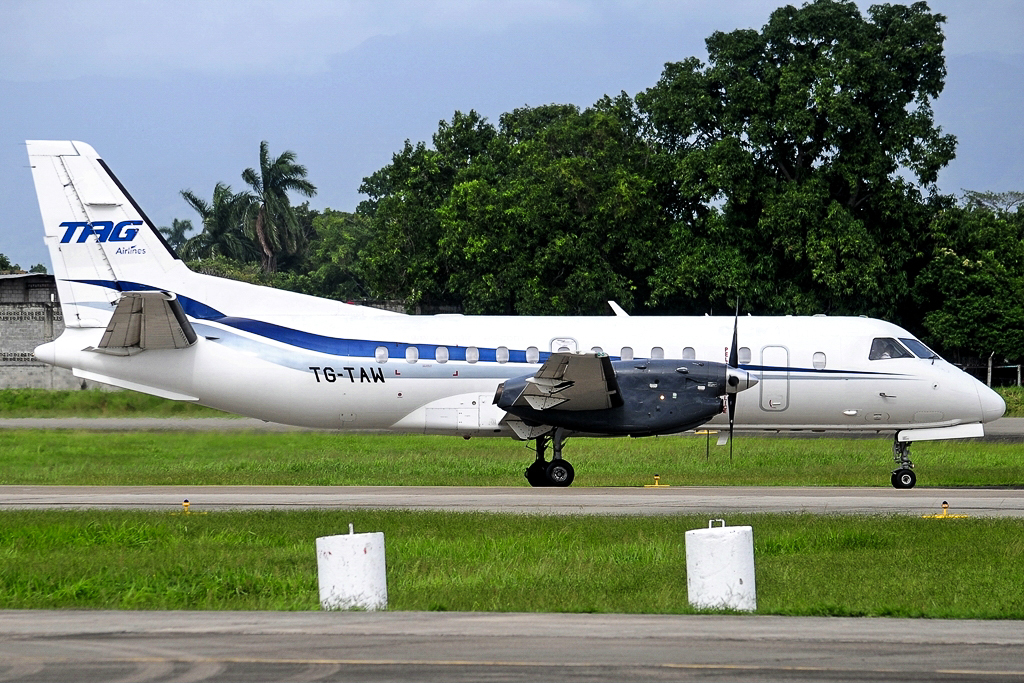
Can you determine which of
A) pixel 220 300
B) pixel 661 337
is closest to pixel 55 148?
pixel 220 300

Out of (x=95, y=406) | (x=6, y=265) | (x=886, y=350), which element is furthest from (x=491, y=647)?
(x=6, y=265)

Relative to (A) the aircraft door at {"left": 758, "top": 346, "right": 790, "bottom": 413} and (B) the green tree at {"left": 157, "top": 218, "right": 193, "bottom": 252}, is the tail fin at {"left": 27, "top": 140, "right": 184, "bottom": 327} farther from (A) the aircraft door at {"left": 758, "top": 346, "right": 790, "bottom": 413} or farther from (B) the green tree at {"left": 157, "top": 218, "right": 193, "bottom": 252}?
(B) the green tree at {"left": 157, "top": 218, "right": 193, "bottom": 252}

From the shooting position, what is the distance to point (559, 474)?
2414 cm

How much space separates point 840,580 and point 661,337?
11.6 m

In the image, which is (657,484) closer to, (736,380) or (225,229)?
(736,380)

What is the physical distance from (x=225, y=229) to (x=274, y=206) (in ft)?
14.8

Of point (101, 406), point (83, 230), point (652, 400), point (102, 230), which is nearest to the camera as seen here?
point (652, 400)

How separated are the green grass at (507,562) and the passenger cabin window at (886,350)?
7.91m

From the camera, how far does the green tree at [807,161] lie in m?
47.1

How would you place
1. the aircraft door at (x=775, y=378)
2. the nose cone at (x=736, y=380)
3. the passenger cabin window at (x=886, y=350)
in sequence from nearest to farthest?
the nose cone at (x=736, y=380) → the aircraft door at (x=775, y=378) → the passenger cabin window at (x=886, y=350)

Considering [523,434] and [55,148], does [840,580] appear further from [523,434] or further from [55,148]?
[55,148]

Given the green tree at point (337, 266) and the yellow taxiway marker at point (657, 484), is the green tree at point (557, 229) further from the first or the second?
the green tree at point (337, 266)

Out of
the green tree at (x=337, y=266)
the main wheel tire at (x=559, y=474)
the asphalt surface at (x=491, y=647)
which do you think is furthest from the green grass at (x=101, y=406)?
the green tree at (x=337, y=266)

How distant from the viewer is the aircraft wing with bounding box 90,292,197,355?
22844mm
